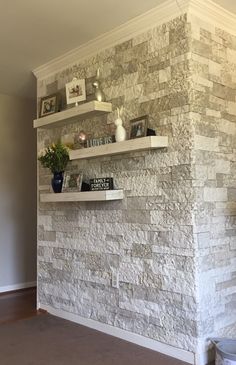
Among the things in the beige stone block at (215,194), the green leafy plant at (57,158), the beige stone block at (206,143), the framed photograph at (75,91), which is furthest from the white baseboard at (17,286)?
the beige stone block at (206,143)

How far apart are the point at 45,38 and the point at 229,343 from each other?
8.99 feet

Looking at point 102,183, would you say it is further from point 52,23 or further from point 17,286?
point 17,286

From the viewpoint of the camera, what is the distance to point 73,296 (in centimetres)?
350

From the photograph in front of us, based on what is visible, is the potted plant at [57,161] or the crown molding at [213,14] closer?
the crown molding at [213,14]

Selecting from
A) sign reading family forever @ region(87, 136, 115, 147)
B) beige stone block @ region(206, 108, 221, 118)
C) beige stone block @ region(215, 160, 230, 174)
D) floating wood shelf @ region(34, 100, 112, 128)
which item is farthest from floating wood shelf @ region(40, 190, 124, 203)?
beige stone block @ region(206, 108, 221, 118)

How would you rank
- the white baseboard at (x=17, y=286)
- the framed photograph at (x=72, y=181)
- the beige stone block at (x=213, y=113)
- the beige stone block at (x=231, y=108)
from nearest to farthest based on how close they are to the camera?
the beige stone block at (x=213, y=113), the beige stone block at (x=231, y=108), the framed photograph at (x=72, y=181), the white baseboard at (x=17, y=286)

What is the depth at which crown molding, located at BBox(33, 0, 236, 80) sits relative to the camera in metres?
2.72

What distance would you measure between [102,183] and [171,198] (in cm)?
64

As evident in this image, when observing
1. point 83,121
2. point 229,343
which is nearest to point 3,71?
point 83,121

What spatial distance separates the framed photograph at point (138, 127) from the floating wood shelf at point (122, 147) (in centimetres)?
8

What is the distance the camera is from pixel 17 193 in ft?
16.8

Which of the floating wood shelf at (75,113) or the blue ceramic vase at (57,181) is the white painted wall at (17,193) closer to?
the floating wood shelf at (75,113)

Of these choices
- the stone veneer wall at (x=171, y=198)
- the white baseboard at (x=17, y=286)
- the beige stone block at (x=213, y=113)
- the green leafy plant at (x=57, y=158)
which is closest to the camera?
the stone veneer wall at (x=171, y=198)

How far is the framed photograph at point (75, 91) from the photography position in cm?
336
